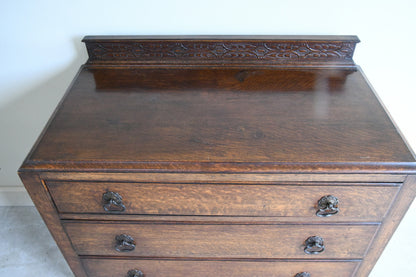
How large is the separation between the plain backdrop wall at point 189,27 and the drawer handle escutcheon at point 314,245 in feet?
2.02

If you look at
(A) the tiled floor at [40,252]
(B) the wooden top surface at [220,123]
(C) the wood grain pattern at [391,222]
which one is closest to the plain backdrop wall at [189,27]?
(B) the wooden top surface at [220,123]

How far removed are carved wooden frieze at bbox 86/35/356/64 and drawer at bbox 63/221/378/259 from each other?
20.8 inches

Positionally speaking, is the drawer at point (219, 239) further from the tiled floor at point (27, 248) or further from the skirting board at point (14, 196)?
the skirting board at point (14, 196)

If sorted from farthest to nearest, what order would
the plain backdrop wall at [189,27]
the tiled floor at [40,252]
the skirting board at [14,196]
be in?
the skirting board at [14,196], the tiled floor at [40,252], the plain backdrop wall at [189,27]

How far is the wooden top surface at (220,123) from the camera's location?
0.77m

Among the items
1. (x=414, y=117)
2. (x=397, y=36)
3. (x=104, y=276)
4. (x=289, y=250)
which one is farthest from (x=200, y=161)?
(x=414, y=117)

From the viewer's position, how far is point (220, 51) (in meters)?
1.07

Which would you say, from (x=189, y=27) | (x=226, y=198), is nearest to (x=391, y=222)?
(x=226, y=198)

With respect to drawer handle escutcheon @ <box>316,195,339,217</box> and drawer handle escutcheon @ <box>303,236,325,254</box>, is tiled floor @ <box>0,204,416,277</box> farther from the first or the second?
drawer handle escutcheon @ <box>316,195,339,217</box>

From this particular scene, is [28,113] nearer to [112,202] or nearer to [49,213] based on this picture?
[49,213]

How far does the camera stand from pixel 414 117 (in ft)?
4.19

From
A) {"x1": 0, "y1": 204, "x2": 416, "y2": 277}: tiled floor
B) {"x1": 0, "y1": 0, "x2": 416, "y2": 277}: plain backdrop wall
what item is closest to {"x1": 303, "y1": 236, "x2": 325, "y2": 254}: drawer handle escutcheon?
{"x1": 0, "y1": 204, "x2": 416, "y2": 277}: tiled floor

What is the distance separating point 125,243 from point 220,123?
0.46 m

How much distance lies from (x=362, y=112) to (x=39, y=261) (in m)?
1.37
